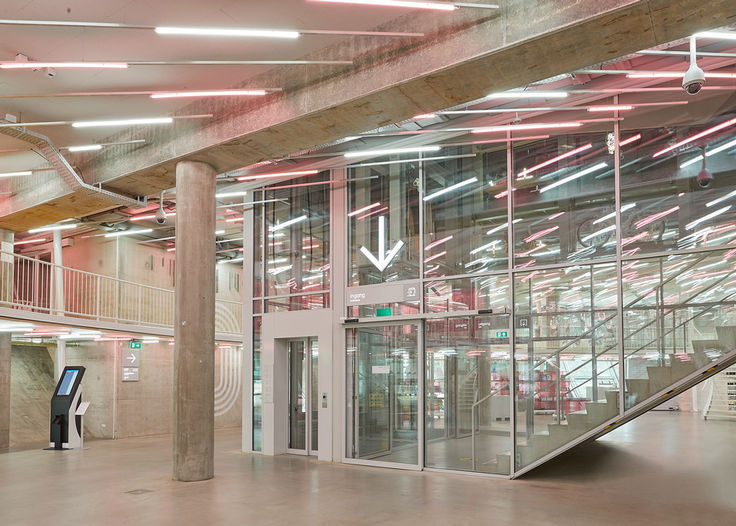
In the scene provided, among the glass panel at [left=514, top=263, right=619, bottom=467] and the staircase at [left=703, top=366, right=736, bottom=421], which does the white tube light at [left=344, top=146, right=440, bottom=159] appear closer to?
the glass panel at [left=514, top=263, right=619, bottom=467]

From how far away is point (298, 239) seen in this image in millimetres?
13031

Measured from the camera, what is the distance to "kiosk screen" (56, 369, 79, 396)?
15.9 m

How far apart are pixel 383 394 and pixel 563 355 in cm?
322

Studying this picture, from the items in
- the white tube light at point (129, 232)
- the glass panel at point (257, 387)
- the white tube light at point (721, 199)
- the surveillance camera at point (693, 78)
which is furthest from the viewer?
the white tube light at point (129, 232)

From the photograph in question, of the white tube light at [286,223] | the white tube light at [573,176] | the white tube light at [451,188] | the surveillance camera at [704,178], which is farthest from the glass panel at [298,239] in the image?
the surveillance camera at [704,178]

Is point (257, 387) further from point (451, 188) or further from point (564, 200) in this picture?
point (564, 200)

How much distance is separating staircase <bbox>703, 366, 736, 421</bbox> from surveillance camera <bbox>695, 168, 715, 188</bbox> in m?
14.3

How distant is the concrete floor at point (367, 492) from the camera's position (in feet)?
24.7

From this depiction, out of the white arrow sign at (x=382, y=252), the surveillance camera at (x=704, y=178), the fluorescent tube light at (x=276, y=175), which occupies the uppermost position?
the fluorescent tube light at (x=276, y=175)

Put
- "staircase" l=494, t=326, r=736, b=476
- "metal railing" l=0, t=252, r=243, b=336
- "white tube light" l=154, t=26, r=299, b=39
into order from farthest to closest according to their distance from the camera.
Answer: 1. "metal railing" l=0, t=252, r=243, b=336
2. "staircase" l=494, t=326, r=736, b=476
3. "white tube light" l=154, t=26, r=299, b=39

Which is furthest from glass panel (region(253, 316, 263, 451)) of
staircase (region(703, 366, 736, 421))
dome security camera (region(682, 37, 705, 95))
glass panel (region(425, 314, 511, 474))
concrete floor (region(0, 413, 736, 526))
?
staircase (region(703, 366, 736, 421))

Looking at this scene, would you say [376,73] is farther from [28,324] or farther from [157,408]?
[157,408]

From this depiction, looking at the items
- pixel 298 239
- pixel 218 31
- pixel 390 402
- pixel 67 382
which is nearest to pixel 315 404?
pixel 390 402

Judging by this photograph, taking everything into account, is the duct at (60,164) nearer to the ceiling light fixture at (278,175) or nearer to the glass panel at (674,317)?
the ceiling light fixture at (278,175)
